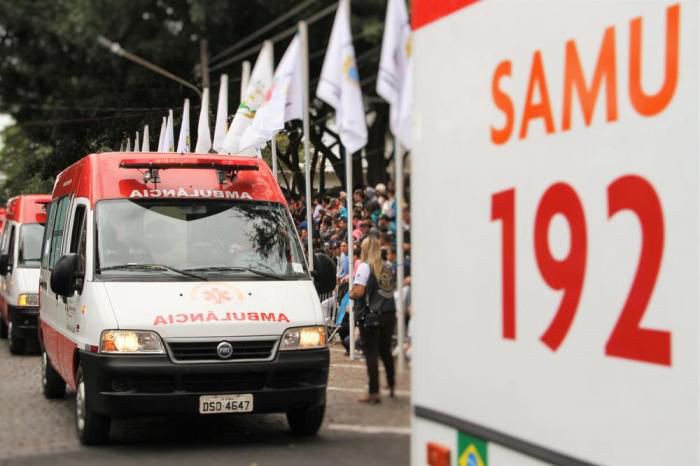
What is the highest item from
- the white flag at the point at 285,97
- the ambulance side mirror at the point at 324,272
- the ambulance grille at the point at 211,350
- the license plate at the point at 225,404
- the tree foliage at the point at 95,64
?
the tree foliage at the point at 95,64

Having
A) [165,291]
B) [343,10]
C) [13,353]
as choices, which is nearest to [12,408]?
[165,291]

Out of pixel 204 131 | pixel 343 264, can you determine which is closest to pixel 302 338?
pixel 343 264

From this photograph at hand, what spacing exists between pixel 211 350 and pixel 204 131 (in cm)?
471

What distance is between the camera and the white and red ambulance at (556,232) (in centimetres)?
192

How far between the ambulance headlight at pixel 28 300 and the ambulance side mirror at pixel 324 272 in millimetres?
8138

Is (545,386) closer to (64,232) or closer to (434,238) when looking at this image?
(434,238)

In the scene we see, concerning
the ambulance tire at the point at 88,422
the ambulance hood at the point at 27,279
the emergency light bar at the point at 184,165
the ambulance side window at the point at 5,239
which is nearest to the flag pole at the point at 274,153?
the emergency light bar at the point at 184,165

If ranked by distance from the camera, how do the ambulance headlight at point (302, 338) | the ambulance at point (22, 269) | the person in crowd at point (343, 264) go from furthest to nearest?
1. the ambulance at point (22, 269)
2. the ambulance headlight at point (302, 338)
3. the person in crowd at point (343, 264)

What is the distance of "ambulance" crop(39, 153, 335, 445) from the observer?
7.37 metres

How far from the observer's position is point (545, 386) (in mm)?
2248

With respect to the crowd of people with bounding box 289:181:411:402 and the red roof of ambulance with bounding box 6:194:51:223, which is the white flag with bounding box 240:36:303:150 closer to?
the crowd of people with bounding box 289:181:411:402

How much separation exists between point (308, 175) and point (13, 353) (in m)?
11.1

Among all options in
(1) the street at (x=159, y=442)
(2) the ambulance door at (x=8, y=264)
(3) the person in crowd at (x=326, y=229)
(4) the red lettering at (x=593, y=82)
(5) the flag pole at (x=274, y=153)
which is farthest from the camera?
(2) the ambulance door at (x=8, y=264)

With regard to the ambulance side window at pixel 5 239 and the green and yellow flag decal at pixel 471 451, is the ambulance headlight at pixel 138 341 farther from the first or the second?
the ambulance side window at pixel 5 239
